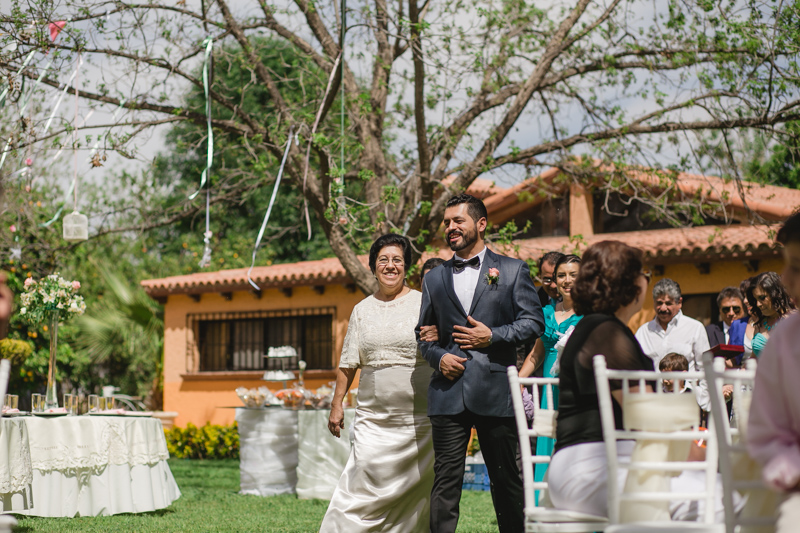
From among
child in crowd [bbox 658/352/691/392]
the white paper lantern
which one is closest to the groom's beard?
child in crowd [bbox 658/352/691/392]

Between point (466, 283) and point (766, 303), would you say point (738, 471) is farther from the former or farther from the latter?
point (766, 303)

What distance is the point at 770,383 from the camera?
2.18 meters

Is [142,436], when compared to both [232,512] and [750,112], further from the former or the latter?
[750,112]

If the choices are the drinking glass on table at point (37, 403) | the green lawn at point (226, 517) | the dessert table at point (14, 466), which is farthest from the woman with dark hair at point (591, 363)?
the drinking glass on table at point (37, 403)

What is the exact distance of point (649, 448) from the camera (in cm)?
268

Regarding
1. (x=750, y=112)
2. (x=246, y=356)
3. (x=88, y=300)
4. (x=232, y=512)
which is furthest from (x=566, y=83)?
(x=88, y=300)

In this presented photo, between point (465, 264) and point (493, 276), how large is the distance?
23 cm

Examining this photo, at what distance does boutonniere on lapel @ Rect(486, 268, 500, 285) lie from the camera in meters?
4.52

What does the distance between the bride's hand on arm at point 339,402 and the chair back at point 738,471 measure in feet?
9.82

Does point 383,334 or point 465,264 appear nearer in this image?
point 465,264

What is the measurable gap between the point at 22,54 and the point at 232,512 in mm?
5205

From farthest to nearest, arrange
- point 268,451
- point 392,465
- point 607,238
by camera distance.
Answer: point 607,238 < point 268,451 < point 392,465

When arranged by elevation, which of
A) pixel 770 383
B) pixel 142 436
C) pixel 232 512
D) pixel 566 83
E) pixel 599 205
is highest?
pixel 566 83

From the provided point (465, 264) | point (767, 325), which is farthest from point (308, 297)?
point (465, 264)
